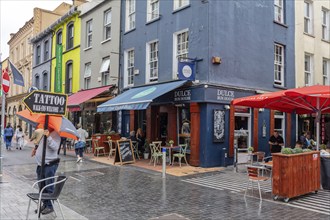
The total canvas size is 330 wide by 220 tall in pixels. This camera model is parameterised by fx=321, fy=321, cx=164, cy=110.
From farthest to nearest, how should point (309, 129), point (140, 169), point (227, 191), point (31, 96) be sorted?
1. point (309, 129)
2. point (140, 169)
3. point (227, 191)
4. point (31, 96)

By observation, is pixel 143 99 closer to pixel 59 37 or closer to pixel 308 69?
pixel 308 69

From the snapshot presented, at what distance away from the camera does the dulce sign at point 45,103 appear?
554cm

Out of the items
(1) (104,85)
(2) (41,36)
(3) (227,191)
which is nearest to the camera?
(3) (227,191)

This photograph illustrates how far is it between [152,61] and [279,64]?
6.39 m

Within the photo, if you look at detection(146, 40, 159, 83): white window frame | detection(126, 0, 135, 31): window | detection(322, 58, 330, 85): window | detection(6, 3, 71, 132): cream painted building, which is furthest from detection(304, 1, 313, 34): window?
detection(6, 3, 71, 132): cream painted building

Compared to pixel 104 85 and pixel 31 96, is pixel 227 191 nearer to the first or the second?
pixel 31 96

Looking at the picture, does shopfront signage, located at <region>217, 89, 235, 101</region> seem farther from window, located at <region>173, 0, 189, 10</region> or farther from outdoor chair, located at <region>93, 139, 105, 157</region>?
outdoor chair, located at <region>93, 139, 105, 157</region>

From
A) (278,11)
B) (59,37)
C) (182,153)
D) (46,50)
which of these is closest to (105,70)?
(182,153)

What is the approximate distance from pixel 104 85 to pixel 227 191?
42.4 feet

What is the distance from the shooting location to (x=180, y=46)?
1445cm

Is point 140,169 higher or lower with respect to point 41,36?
lower

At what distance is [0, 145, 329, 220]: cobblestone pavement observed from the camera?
6453 mm

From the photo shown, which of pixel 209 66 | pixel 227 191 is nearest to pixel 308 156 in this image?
pixel 227 191

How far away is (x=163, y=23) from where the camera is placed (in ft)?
50.0
